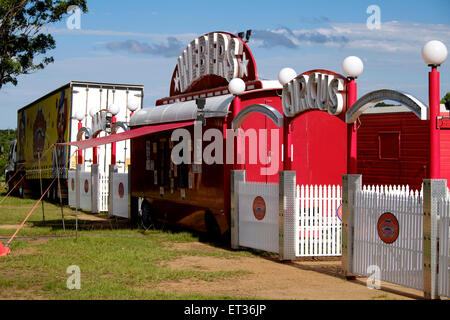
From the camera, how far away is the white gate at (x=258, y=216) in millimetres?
12359

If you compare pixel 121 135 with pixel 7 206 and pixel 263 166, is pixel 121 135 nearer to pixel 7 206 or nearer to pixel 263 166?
pixel 263 166

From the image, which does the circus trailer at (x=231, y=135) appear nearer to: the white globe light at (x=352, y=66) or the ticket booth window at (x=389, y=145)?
the white globe light at (x=352, y=66)

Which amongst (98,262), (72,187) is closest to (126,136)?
(98,262)

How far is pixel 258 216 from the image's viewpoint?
12.8m

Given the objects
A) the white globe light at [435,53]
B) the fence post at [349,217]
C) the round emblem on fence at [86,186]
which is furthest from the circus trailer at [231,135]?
the round emblem on fence at [86,186]

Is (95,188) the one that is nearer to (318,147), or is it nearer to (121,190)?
(121,190)

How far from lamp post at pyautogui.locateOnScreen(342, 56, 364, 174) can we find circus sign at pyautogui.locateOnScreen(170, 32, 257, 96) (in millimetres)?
4279

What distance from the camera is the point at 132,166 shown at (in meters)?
18.9

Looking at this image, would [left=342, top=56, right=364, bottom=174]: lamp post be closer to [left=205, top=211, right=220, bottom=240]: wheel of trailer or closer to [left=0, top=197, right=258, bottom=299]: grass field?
[left=0, top=197, right=258, bottom=299]: grass field

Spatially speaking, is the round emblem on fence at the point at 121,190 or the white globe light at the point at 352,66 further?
the round emblem on fence at the point at 121,190

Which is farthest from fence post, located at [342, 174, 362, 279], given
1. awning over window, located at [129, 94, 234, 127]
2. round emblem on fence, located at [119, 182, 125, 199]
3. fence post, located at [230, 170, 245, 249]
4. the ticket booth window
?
round emblem on fence, located at [119, 182, 125, 199]

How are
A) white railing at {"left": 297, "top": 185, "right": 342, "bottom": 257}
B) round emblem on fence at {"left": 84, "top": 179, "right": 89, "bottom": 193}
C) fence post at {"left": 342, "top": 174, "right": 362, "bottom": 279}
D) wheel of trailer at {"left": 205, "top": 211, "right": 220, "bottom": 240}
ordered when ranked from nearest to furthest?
fence post at {"left": 342, "top": 174, "right": 362, "bottom": 279} < white railing at {"left": 297, "top": 185, "right": 342, "bottom": 257} < wheel of trailer at {"left": 205, "top": 211, "right": 220, "bottom": 240} < round emblem on fence at {"left": 84, "top": 179, "right": 89, "bottom": 193}

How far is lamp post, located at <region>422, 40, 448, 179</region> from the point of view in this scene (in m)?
8.36

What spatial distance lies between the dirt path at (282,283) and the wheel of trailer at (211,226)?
227 cm
